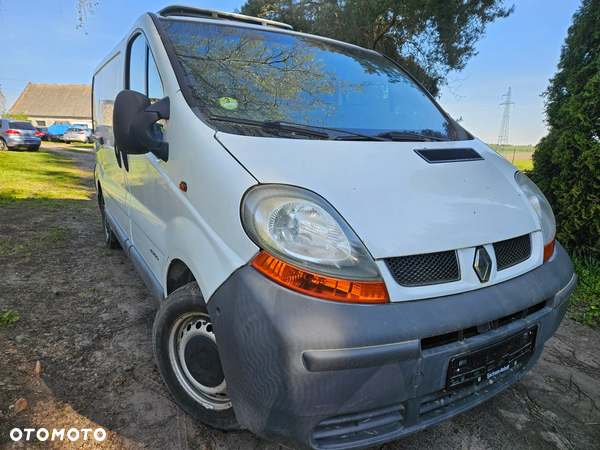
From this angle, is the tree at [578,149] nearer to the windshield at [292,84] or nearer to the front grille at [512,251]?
the windshield at [292,84]

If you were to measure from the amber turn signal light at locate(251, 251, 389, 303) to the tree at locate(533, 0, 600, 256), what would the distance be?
3534 millimetres

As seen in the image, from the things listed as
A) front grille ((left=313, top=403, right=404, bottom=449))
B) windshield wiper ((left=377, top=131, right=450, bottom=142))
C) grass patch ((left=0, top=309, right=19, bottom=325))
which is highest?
windshield wiper ((left=377, top=131, right=450, bottom=142))

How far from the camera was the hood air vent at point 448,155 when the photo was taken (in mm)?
1853

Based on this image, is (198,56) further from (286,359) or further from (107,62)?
(107,62)

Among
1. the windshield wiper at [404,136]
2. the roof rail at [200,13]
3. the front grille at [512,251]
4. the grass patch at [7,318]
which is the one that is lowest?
the grass patch at [7,318]

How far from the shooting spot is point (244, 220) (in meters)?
1.43

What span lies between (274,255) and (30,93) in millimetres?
71376

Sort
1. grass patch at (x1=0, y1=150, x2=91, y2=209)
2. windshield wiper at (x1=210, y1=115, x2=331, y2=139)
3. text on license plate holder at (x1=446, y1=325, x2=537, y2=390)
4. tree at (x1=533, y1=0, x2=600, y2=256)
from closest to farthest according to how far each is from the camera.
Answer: text on license plate holder at (x1=446, y1=325, x2=537, y2=390) → windshield wiper at (x1=210, y1=115, x2=331, y2=139) → tree at (x1=533, y1=0, x2=600, y2=256) → grass patch at (x1=0, y1=150, x2=91, y2=209)

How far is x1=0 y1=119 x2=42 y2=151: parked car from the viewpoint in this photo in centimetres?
1780

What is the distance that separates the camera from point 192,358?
1818 mm

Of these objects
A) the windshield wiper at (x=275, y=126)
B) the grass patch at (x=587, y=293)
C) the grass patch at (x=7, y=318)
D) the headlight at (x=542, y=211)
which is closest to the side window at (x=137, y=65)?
the windshield wiper at (x=275, y=126)

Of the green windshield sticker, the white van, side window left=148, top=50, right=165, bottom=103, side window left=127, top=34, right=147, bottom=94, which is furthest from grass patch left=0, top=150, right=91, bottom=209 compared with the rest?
the green windshield sticker

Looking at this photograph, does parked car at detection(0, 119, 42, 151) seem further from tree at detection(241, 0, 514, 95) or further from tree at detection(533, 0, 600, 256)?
tree at detection(533, 0, 600, 256)

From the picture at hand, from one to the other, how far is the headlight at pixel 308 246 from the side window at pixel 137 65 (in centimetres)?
152
